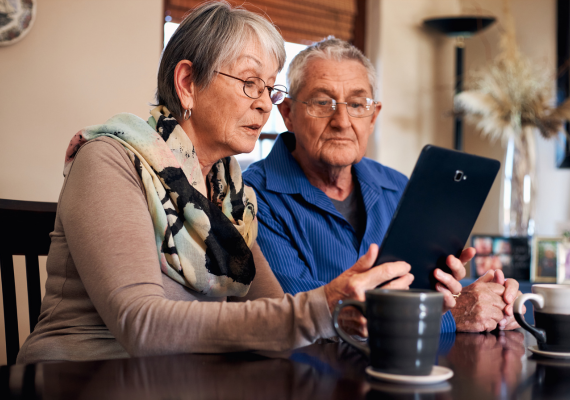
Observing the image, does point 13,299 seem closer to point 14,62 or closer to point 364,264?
point 364,264

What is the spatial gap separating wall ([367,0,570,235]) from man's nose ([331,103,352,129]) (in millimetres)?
1918

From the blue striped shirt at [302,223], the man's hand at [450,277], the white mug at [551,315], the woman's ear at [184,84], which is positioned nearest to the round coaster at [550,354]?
the white mug at [551,315]

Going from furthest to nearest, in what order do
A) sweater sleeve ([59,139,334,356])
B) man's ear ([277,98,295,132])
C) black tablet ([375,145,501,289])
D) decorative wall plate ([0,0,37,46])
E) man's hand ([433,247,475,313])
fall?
decorative wall plate ([0,0,37,46]) < man's ear ([277,98,295,132]) < man's hand ([433,247,475,313]) < black tablet ([375,145,501,289]) < sweater sleeve ([59,139,334,356])

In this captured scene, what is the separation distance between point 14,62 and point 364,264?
1.89 metres

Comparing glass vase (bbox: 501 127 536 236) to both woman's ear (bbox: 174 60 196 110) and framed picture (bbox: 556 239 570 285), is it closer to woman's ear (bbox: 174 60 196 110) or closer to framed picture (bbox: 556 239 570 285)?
framed picture (bbox: 556 239 570 285)

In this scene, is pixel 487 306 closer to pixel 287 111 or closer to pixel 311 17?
pixel 287 111

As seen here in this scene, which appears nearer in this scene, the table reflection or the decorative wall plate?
the table reflection

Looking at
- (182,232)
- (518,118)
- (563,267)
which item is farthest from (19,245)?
(518,118)

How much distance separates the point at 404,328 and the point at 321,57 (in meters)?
1.26

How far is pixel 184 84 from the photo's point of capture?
1.29m

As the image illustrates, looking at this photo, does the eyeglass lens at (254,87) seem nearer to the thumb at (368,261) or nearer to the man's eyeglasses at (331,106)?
the man's eyeglasses at (331,106)

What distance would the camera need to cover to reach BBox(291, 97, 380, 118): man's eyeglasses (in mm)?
1735

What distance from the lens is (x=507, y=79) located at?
320 cm

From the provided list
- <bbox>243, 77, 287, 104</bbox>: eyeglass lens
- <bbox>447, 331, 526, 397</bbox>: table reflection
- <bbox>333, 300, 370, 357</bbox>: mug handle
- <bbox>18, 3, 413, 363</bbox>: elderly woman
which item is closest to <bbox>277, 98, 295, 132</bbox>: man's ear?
<bbox>18, 3, 413, 363</bbox>: elderly woman
